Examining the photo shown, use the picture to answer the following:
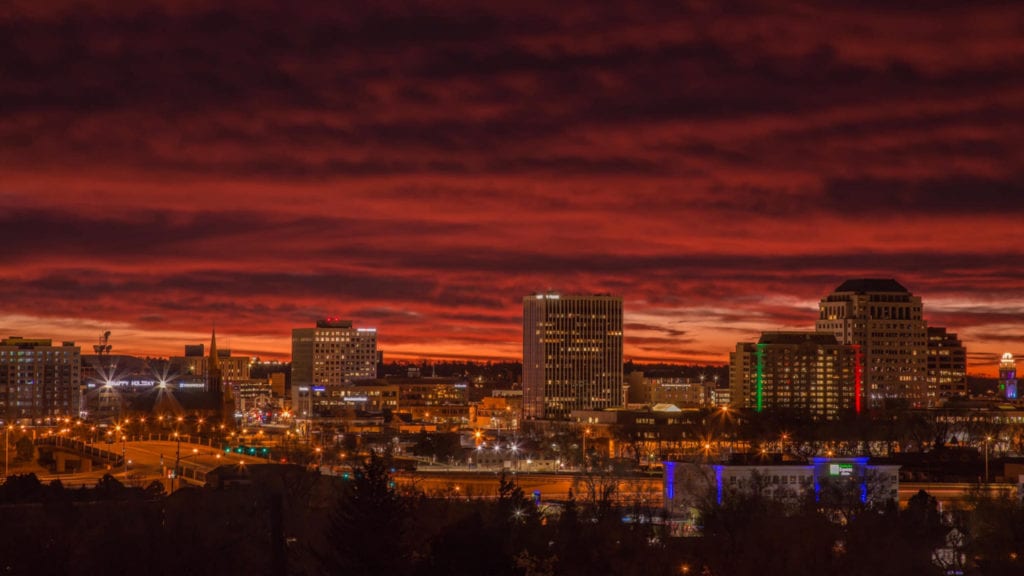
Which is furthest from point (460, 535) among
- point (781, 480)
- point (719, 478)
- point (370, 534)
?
point (781, 480)

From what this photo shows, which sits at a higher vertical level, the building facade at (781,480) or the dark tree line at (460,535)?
the building facade at (781,480)

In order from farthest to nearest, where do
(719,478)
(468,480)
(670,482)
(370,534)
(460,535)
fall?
(468,480)
(670,482)
(719,478)
(460,535)
(370,534)

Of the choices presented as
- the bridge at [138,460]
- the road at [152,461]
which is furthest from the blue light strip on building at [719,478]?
the road at [152,461]

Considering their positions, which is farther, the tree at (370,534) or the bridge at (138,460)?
the bridge at (138,460)

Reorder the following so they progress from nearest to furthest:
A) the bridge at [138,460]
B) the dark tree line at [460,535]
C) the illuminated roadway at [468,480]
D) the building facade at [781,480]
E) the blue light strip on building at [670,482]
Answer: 1. the dark tree line at [460,535]
2. the building facade at [781,480]
3. the blue light strip on building at [670,482]
4. the illuminated roadway at [468,480]
5. the bridge at [138,460]

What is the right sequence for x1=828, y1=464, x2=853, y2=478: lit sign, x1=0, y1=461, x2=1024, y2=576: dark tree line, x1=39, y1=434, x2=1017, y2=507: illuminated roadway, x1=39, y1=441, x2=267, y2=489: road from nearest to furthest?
x1=0, y1=461, x2=1024, y2=576: dark tree line, x1=828, y1=464, x2=853, y2=478: lit sign, x1=39, y1=434, x2=1017, y2=507: illuminated roadway, x1=39, y1=441, x2=267, y2=489: road

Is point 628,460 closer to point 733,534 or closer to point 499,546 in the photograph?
point 733,534

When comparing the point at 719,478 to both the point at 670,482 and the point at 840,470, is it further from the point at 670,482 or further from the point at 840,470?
the point at 840,470

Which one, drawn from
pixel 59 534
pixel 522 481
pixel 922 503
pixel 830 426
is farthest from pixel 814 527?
pixel 830 426

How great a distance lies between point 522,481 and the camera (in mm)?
117688

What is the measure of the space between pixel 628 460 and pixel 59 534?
9497 cm

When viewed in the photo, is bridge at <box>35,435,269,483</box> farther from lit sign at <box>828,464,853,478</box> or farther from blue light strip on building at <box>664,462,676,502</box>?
lit sign at <box>828,464,853,478</box>

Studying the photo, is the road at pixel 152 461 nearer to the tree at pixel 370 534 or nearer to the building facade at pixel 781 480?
the building facade at pixel 781 480

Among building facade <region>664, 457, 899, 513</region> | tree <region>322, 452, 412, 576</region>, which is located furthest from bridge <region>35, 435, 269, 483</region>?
tree <region>322, 452, 412, 576</region>
